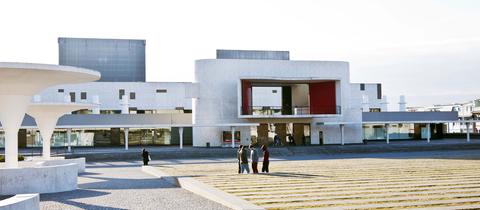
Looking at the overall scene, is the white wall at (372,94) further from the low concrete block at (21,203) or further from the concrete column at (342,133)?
the low concrete block at (21,203)

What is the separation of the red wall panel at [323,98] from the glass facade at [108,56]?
3431 centimetres

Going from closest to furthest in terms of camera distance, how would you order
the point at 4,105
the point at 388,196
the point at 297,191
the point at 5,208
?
the point at 5,208, the point at 388,196, the point at 297,191, the point at 4,105

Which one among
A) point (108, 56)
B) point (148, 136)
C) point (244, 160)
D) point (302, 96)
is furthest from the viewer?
point (108, 56)

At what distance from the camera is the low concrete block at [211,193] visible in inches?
531

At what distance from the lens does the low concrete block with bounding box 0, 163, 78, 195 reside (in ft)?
60.1

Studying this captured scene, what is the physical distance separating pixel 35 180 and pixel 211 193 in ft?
21.2

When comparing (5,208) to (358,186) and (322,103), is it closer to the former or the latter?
(358,186)

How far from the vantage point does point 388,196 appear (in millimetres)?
14742

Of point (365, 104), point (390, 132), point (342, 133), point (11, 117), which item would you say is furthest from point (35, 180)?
point (365, 104)

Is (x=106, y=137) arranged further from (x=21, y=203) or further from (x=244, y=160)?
(x=21, y=203)

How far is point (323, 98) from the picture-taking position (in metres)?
48.0

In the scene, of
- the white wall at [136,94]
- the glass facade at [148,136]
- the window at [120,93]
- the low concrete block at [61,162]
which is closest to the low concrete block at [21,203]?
the low concrete block at [61,162]

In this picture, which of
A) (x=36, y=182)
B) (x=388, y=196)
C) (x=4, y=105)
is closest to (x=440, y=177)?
(x=388, y=196)

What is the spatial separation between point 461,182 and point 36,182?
13127 mm
